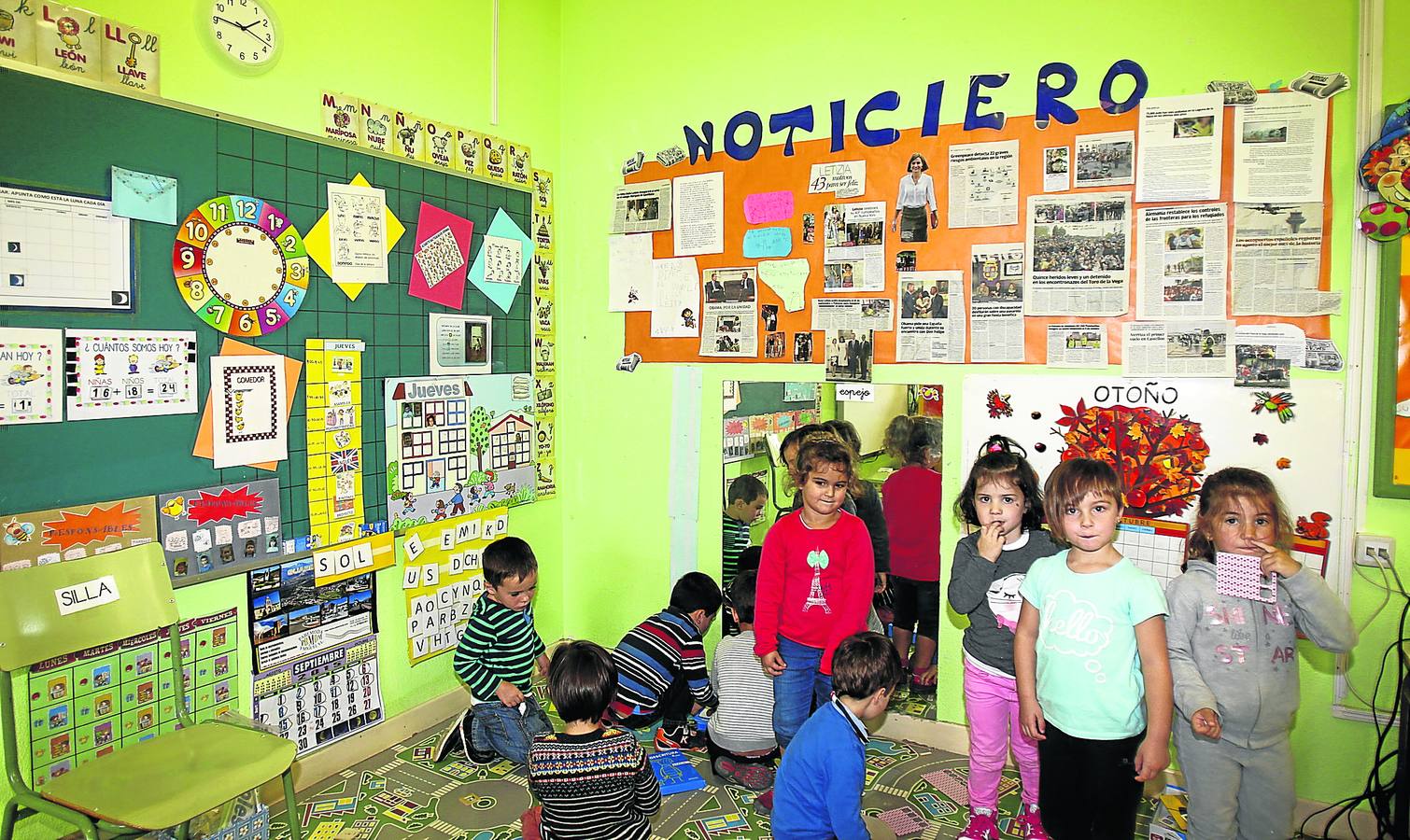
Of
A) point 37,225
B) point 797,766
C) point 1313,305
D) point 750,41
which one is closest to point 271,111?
point 37,225

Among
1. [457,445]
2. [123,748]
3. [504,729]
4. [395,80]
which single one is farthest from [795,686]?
[395,80]

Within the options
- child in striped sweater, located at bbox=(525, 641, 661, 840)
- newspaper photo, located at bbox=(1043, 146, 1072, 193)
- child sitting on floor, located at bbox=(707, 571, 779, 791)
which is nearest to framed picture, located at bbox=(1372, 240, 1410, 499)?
newspaper photo, located at bbox=(1043, 146, 1072, 193)

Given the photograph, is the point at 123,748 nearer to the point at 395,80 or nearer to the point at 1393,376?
the point at 395,80

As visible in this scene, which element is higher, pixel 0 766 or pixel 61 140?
pixel 61 140

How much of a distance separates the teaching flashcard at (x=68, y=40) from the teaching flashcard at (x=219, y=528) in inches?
42.2

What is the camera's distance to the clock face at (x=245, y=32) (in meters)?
2.26

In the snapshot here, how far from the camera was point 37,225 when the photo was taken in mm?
1935

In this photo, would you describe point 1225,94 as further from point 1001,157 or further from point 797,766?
point 797,766

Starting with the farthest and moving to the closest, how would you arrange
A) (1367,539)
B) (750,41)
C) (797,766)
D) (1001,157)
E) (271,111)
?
1. (750,41)
2. (1001,157)
3. (271,111)
4. (1367,539)
5. (797,766)

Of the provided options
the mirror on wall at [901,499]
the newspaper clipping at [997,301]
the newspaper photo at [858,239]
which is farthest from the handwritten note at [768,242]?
the newspaper clipping at [997,301]

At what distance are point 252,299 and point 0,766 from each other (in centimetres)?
129

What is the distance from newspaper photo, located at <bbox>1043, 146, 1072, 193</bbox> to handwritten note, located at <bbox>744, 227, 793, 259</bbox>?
2.80 feet

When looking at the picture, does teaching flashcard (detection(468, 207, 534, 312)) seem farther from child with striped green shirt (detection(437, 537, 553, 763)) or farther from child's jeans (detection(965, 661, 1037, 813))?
child's jeans (detection(965, 661, 1037, 813))

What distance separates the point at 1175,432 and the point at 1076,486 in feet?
2.41
